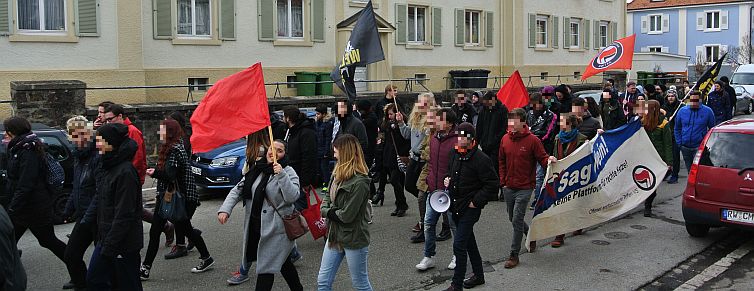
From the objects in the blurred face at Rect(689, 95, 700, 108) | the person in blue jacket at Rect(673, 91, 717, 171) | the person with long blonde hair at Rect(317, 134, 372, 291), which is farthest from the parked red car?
the person with long blonde hair at Rect(317, 134, 372, 291)

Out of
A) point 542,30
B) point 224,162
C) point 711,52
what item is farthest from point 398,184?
point 711,52

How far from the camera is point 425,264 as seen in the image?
768 cm

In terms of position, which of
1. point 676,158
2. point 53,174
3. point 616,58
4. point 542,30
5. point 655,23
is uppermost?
point 655,23

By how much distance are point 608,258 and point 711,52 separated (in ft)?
202

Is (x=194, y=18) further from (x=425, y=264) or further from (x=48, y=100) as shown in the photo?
(x=425, y=264)

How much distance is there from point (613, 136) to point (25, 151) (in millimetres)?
6519

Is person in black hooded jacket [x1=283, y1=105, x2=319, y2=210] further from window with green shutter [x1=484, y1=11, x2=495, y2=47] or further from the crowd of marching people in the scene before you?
window with green shutter [x1=484, y1=11, x2=495, y2=47]

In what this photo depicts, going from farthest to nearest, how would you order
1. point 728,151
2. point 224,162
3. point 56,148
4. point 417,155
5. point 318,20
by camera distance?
1. point 318,20
2. point 224,162
3. point 56,148
4. point 417,155
5. point 728,151

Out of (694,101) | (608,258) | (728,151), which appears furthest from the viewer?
(694,101)

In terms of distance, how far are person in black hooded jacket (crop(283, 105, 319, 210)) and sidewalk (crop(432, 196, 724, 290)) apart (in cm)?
204

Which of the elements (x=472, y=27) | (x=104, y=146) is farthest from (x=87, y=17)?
(x=472, y=27)

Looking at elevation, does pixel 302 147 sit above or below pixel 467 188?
above

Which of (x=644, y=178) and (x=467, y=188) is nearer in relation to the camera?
(x=467, y=188)

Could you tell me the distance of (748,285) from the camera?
24.0 ft
